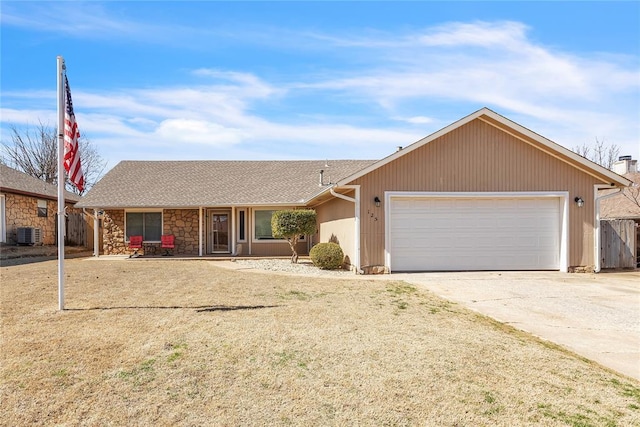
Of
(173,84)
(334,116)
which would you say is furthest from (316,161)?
(173,84)

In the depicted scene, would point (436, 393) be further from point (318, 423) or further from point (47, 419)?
point (47, 419)

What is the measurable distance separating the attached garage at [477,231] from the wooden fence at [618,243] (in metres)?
1.74

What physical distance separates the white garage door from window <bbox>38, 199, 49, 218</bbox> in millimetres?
19143

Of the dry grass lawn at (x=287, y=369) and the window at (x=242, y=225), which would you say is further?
the window at (x=242, y=225)

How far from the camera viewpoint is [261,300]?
25.6 feet

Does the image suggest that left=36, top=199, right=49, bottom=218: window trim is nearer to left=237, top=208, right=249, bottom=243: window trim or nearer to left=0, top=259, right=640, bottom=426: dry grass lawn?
left=237, top=208, right=249, bottom=243: window trim

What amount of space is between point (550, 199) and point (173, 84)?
1291 cm

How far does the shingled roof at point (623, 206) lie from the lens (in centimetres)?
1888

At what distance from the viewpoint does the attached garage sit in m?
12.5

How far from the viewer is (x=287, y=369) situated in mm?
4258

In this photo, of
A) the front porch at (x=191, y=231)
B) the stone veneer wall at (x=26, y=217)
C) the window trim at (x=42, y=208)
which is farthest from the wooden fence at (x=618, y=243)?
the window trim at (x=42, y=208)

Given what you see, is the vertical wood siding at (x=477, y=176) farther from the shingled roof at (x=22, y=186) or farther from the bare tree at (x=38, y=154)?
the bare tree at (x=38, y=154)

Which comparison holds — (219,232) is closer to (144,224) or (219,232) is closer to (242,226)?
(242,226)

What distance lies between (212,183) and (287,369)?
17.1 metres
